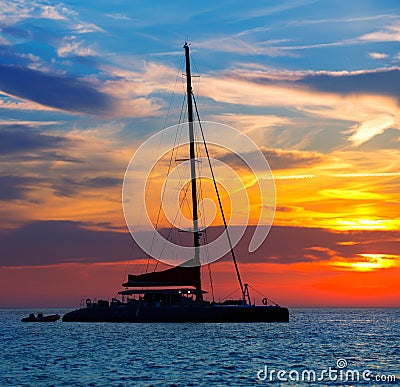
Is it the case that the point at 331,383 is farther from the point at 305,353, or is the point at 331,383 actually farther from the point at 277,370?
the point at 305,353

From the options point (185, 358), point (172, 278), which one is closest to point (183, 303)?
point (172, 278)

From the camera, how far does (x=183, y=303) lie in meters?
91.6

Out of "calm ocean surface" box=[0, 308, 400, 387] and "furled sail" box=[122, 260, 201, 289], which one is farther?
"furled sail" box=[122, 260, 201, 289]

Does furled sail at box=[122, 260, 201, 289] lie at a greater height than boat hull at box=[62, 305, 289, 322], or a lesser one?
greater

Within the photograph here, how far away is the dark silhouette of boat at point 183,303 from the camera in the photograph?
3428 inches

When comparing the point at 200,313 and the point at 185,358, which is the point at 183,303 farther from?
the point at 185,358

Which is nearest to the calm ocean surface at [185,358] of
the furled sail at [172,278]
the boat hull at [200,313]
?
the boat hull at [200,313]

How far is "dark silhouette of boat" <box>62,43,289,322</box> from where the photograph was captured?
87.1 meters

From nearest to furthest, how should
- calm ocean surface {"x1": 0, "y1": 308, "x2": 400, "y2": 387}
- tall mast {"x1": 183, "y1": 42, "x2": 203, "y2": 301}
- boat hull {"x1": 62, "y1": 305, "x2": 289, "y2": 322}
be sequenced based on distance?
calm ocean surface {"x1": 0, "y1": 308, "x2": 400, "y2": 387}
boat hull {"x1": 62, "y1": 305, "x2": 289, "y2": 322}
tall mast {"x1": 183, "y1": 42, "x2": 203, "y2": 301}

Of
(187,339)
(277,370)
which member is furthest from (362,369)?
(187,339)

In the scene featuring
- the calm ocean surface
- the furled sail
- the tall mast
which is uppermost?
the tall mast

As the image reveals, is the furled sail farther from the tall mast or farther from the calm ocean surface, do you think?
the calm ocean surface

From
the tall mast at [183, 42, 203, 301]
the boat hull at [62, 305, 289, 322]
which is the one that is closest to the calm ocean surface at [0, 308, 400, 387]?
the boat hull at [62, 305, 289, 322]

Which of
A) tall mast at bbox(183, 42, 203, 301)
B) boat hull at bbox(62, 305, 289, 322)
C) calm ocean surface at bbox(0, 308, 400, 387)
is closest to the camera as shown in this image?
calm ocean surface at bbox(0, 308, 400, 387)
